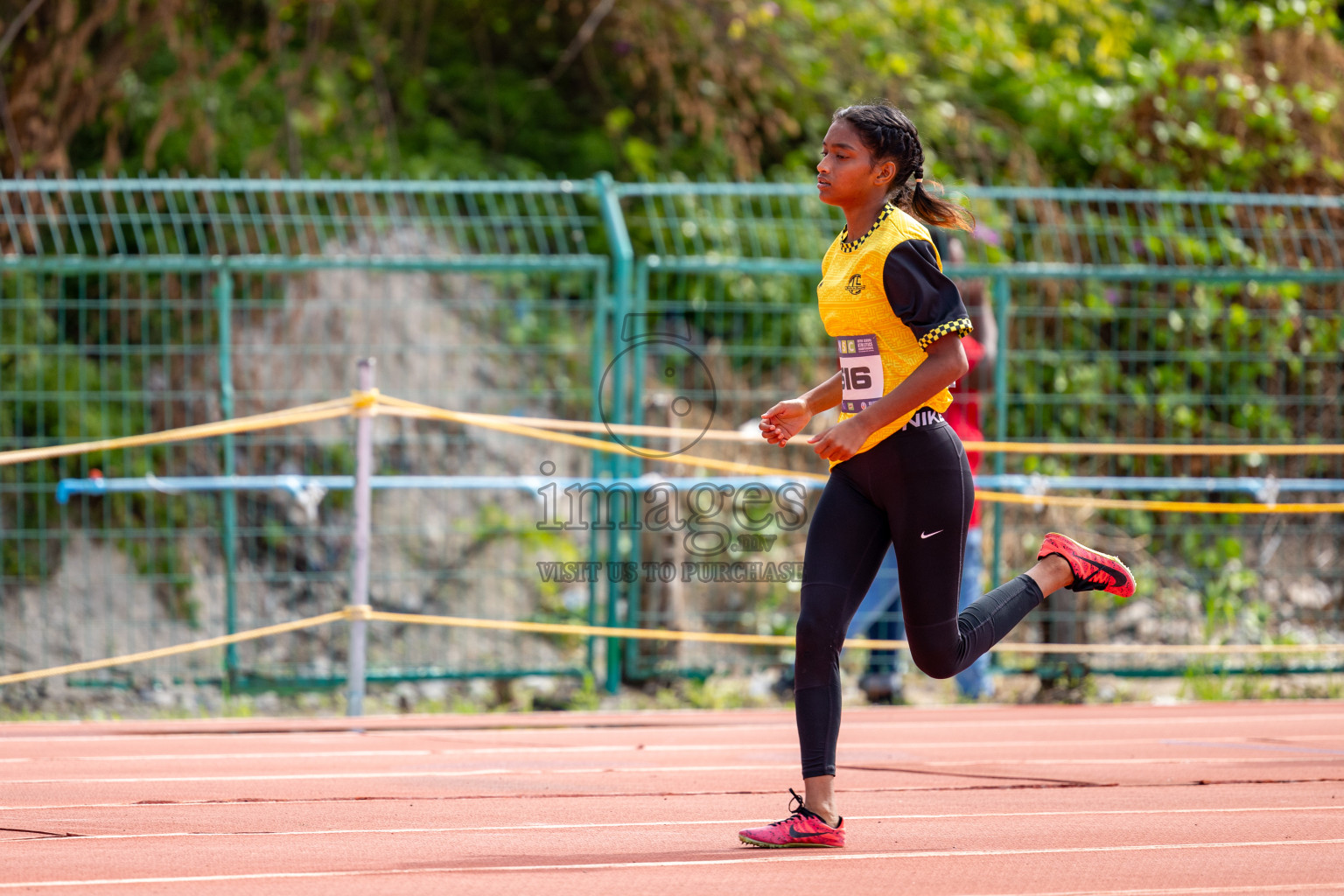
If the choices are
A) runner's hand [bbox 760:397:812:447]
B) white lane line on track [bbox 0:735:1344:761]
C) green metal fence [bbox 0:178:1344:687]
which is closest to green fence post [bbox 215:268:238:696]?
green metal fence [bbox 0:178:1344:687]

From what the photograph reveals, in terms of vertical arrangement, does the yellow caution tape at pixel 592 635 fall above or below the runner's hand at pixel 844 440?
below

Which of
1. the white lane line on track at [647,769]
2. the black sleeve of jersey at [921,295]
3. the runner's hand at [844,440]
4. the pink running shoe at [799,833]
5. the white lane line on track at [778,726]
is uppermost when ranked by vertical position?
the black sleeve of jersey at [921,295]

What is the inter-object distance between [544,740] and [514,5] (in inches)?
359

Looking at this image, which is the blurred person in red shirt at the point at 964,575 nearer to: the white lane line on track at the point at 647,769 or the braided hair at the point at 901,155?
the white lane line on track at the point at 647,769

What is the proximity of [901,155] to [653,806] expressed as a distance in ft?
7.15

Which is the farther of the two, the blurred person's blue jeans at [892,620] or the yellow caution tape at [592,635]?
the blurred person's blue jeans at [892,620]

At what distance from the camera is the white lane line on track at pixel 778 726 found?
6.35 meters

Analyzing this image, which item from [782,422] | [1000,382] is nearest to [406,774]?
[782,422]

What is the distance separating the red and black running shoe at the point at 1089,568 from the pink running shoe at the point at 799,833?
1091 millimetres

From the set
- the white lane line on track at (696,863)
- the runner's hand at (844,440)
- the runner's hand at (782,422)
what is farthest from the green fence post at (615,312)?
Answer: the runner's hand at (844,440)

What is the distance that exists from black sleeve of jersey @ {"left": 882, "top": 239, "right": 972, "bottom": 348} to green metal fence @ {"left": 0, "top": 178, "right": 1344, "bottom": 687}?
4208 mm

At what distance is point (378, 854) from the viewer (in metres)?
3.80

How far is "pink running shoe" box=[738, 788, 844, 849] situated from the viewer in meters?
3.82

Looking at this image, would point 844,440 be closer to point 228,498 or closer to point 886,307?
point 886,307
